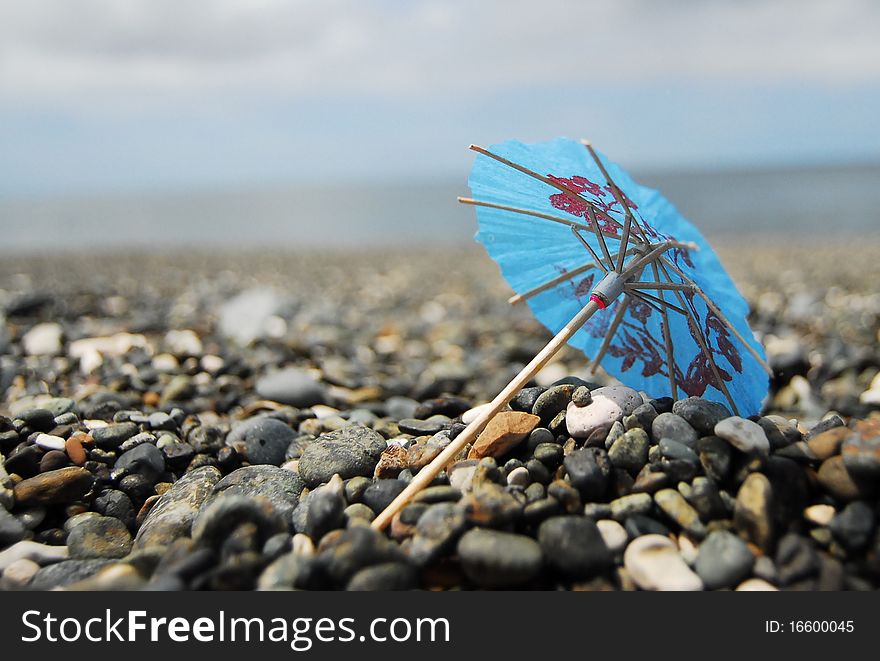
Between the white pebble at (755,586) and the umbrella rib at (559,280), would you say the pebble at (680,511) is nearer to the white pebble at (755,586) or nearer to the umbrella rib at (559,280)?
the white pebble at (755,586)

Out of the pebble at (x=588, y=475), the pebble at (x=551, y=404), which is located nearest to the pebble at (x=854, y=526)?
the pebble at (x=588, y=475)

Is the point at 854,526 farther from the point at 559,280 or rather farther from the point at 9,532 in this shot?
the point at 9,532

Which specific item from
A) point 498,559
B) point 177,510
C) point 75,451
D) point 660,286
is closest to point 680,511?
point 498,559

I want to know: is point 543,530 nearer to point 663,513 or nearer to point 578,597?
point 578,597

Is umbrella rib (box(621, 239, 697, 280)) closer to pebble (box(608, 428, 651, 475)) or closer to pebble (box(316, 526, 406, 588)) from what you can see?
pebble (box(608, 428, 651, 475))

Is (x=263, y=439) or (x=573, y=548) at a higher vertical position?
(x=263, y=439)

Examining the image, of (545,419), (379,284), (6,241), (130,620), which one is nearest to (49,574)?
(130,620)

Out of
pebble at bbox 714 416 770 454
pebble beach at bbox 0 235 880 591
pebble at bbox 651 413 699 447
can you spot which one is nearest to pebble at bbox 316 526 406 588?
pebble beach at bbox 0 235 880 591

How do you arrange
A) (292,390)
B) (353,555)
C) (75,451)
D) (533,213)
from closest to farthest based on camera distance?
1. (353,555)
2. (533,213)
3. (75,451)
4. (292,390)
